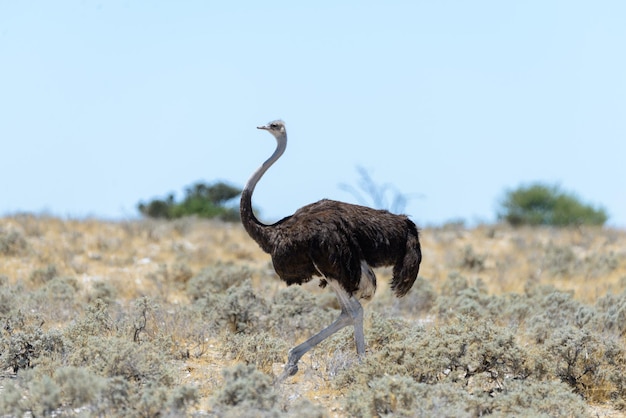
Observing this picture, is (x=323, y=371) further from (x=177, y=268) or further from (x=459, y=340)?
(x=177, y=268)

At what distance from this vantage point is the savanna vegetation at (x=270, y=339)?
6059 millimetres

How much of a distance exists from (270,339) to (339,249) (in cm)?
→ 122

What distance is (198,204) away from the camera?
106ft

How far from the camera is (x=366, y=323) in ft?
31.8

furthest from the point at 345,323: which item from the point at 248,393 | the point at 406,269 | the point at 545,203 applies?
the point at 545,203

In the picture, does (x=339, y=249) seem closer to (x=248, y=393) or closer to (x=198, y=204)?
(x=248, y=393)

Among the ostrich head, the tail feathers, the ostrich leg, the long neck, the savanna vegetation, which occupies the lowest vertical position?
the savanna vegetation

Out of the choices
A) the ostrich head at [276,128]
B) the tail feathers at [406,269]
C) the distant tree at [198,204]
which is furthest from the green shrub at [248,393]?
the distant tree at [198,204]

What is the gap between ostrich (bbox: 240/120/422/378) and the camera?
7.36 m

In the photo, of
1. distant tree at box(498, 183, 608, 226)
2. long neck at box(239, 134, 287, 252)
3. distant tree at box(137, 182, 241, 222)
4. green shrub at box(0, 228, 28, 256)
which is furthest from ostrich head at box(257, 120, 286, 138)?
distant tree at box(498, 183, 608, 226)

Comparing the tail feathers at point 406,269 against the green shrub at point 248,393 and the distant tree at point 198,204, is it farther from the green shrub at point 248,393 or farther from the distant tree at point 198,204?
the distant tree at point 198,204

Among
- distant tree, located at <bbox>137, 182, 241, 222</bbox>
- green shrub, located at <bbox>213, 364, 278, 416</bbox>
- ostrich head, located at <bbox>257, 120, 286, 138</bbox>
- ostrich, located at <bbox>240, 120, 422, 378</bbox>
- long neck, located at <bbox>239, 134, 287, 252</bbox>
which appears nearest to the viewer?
green shrub, located at <bbox>213, 364, 278, 416</bbox>

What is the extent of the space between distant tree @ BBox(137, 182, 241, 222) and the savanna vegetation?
46.6ft

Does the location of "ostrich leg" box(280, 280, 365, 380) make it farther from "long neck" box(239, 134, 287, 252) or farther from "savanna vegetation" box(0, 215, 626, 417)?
"long neck" box(239, 134, 287, 252)
